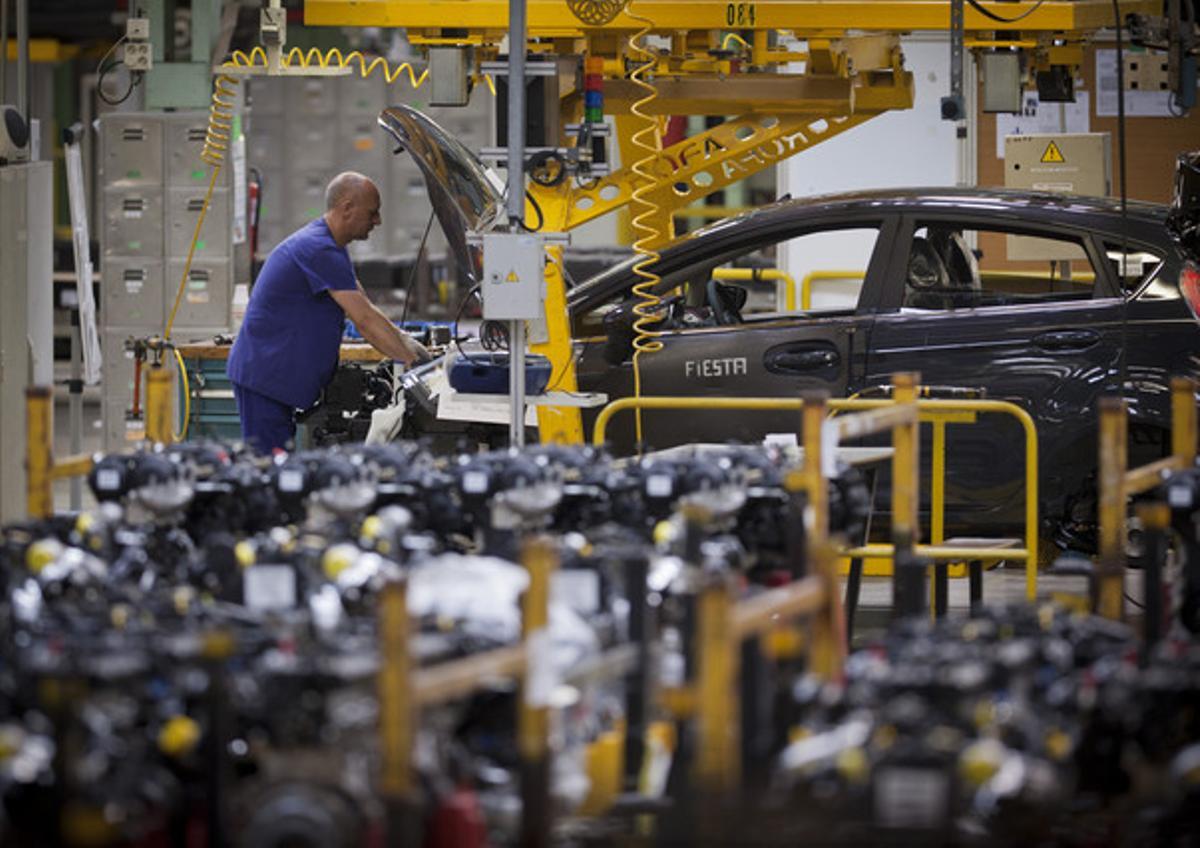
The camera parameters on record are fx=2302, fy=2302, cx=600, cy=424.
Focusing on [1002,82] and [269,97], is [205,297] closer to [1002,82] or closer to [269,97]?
[1002,82]

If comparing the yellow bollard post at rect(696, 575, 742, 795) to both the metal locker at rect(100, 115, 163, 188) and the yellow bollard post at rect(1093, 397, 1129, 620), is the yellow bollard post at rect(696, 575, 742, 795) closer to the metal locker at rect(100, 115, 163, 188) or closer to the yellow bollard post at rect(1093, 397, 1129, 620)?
the yellow bollard post at rect(1093, 397, 1129, 620)

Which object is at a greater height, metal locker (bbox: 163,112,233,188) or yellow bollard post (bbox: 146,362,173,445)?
metal locker (bbox: 163,112,233,188)

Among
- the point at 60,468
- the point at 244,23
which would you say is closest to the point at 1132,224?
the point at 60,468

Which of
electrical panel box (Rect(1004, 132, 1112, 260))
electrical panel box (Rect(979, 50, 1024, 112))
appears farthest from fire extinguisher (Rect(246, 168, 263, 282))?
electrical panel box (Rect(979, 50, 1024, 112))

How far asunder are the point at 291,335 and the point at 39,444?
9.94 ft

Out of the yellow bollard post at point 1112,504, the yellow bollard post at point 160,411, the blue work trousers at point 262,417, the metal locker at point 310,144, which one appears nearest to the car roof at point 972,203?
the blue work trousers at point 262,417

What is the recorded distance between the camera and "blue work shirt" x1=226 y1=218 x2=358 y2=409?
8.80 meters

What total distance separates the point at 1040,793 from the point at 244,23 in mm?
15704

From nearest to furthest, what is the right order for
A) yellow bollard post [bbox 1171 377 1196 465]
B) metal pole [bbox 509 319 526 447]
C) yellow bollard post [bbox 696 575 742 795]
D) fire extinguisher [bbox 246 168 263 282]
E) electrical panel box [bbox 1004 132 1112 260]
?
yellow bollard post [bbox 696 575 742 795], yellow bollard post [bbox 1171 377 1196 465], metal pole [bbox 509 319 526 447], electrical panel box [bbox 1004 132 1112 260], fire extinguisher [bbox 246 168 263 282]

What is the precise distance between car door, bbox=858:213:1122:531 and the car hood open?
63.5 inches

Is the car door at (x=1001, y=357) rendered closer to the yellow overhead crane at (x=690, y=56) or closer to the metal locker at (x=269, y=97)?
the yellow overhead crane at (x=690, y=56)

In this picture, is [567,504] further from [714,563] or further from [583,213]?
[583,213]

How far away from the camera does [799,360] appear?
28.9 ft

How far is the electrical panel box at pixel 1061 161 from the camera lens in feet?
37.7
